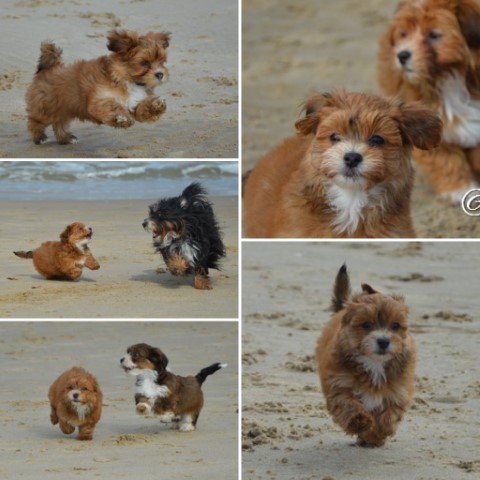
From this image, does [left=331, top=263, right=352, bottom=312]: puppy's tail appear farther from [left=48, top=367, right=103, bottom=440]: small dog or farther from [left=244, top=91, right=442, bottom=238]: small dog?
[left=48, top=367, right=103, bottom=440]: small dog

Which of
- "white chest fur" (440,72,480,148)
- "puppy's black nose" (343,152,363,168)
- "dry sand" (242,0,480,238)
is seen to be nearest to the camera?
"puppy's black nose" (343,152,363,168)

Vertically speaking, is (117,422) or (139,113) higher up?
(139,113)

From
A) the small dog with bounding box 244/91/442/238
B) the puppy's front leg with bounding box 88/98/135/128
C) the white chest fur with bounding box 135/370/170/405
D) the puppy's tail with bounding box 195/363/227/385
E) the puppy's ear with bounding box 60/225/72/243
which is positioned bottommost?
the white chest fur with bounding box 135/370/170/405

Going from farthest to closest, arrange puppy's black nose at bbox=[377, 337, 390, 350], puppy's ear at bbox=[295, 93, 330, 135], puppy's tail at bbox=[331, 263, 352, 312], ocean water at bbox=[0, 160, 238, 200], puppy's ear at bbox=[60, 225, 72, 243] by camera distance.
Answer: ocean water at bbox=[0, 160, 238, 200] < puppy's ear at bbox=[60, 225, 72, 243] < puppy's tail at bbox=[331, 263, 352, 312] < puppy's black nose at bbox=[377, 337, 390, 350] < puppy's ear at bbox=[295, 93, 330, 135]

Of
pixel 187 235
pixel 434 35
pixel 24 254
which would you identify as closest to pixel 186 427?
pixel 187 235

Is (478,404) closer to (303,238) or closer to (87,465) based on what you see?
(303,238)

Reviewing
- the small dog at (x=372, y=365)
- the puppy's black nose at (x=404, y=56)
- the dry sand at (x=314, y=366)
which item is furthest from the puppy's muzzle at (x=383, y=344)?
the puppy's black nose at (x=404, y=56)

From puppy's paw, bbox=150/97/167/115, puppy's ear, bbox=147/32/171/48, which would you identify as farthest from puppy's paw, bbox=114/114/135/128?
puppy's ear, bbox=147/32/171/48

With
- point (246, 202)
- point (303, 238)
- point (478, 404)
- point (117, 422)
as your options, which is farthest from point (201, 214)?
point (478, 404)
